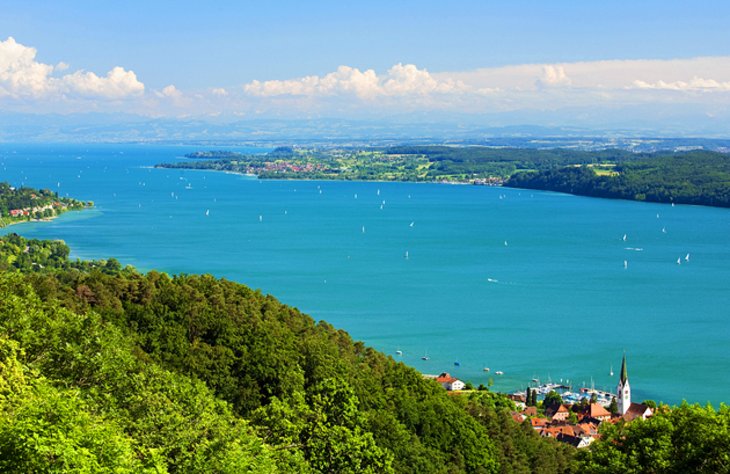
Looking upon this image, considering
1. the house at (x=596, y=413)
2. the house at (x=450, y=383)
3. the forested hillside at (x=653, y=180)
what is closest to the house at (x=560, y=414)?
the house at (x=596, y=413)

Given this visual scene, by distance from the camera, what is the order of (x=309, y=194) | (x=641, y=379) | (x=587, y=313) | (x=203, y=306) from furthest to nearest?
(x=309, y=194), (x=587, y=313), (x=641, y=379), (x=203, y=306)

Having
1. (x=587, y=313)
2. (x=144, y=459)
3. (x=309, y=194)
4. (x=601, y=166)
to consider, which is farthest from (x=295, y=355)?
(x=601, y=166)

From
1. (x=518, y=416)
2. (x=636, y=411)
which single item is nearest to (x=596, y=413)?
(x=636, y=411)

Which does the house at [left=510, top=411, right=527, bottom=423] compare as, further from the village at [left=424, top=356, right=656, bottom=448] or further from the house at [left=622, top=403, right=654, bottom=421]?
the house at [left=622, top=403, right=654, bottom=421]

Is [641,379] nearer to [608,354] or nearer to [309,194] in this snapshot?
[608,354]

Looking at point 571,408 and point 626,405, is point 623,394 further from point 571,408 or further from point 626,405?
point 571,408

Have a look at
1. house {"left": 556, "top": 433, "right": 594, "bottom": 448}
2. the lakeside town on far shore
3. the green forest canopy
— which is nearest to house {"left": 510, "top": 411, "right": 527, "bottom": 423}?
house {"left": 556, "top": 433, "right": 594, "bottom": 448}
